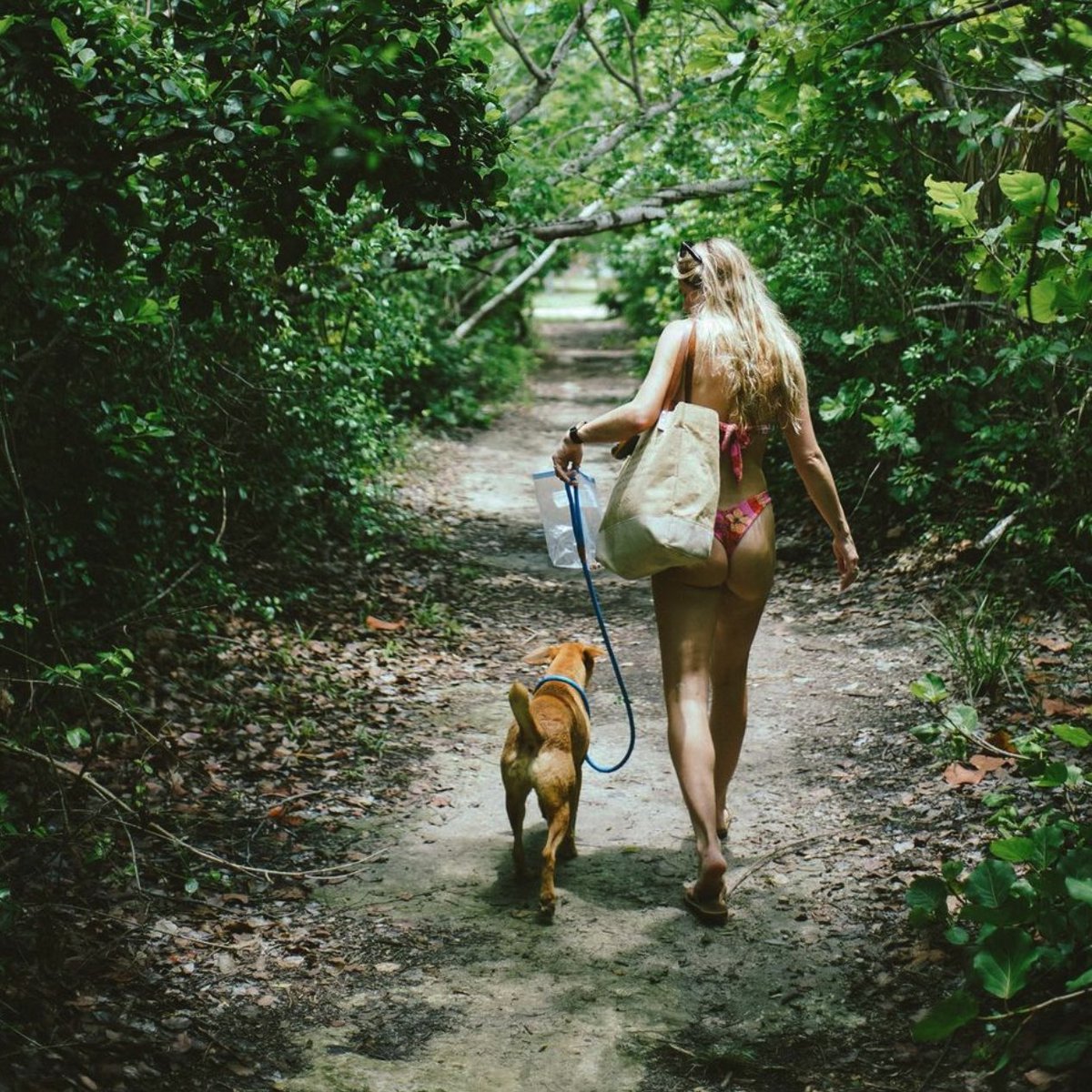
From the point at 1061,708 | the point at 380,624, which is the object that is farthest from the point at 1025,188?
the point at 380,624

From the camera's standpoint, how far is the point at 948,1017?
8.68ft

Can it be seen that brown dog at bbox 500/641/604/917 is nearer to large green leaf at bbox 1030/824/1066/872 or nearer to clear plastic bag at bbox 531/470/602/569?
clear plastic bag at bbox 531/470/602/569

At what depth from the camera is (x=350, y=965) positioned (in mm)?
3789

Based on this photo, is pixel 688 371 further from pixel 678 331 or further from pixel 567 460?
pixel 567 460

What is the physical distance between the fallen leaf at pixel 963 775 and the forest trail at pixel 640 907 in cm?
37

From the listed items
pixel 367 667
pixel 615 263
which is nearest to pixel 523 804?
pixel 367 667

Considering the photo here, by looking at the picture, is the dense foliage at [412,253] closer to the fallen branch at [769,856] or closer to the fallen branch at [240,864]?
the fallen branch at [240,864]

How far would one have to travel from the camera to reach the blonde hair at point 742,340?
3.94m

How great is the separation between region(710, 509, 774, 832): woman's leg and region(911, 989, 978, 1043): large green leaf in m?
1.63

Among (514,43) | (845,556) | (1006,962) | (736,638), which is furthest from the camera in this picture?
(514,43)

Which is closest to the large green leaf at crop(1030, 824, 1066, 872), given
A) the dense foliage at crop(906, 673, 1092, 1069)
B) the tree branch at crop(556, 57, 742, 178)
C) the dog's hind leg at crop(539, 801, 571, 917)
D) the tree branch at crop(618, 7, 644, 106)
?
the dense foliage at crop(906, 673, 1092, 1069)

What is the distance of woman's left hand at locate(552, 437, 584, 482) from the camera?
13.4 feet

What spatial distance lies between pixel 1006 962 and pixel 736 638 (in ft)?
5.50

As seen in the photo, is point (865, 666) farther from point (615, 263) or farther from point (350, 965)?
point (615, 263)
